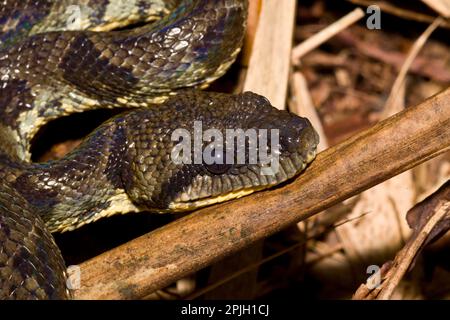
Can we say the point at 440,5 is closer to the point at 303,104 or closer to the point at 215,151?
the point at 303,104

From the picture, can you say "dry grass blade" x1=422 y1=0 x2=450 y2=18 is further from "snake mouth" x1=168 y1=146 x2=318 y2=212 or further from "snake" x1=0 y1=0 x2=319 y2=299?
"snake mouth" x1=168 y1=146 x2=318 y2=212

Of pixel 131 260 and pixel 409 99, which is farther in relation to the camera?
pixel 409 99

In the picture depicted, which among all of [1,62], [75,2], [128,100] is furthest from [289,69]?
[1,62]

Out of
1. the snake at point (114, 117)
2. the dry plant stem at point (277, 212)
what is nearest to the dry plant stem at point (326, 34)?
the snake at point (114, 117)

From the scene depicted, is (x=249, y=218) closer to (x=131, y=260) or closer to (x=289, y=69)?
(x=131, y=260)

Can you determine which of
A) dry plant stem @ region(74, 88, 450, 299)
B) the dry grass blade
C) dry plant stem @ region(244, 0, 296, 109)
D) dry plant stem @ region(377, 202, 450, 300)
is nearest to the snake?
dry plant stem @ region(74, 88, 450, 299)

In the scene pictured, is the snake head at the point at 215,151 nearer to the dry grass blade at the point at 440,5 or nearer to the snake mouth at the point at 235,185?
the snake mouth at the point at 235,185
